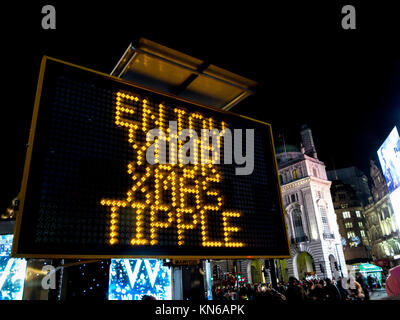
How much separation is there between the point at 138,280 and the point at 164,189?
837cm

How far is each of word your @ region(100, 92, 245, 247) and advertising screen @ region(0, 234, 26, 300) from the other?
34.6 feet

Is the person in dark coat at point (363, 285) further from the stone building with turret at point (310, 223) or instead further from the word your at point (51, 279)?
the stone building with turret at point (310, 223)

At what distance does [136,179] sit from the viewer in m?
4.46

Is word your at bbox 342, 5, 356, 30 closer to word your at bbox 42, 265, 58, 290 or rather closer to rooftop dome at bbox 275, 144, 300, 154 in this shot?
word your at bbox 42, 265, 58, 290

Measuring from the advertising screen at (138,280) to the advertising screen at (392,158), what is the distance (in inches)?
623

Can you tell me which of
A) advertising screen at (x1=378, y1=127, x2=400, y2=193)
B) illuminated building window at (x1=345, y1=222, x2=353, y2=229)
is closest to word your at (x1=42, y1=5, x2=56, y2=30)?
advertising screen at (x1=378, y1=127, x2=400, y2=193)

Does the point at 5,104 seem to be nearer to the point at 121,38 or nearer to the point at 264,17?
the point at 121,38

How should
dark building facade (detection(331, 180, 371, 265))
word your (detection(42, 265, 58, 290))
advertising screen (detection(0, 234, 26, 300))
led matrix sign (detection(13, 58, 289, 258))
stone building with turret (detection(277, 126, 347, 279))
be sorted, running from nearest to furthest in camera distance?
1. led matrix sign (detection(13, 58, 289, 258))
2. word your (detection(42, 265, 58, 290))
3. advertising screen (detection(0, 234, 26, 300))
4. stone building with turret (detection(277, 126, 347, 279))
5. dark building facade (detection(331, 180, 371, 265))

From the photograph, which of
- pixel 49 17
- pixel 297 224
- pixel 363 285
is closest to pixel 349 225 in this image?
pixel 297 224

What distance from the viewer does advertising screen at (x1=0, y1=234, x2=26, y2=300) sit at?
11.9m

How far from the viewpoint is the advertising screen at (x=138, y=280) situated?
36.6 feet

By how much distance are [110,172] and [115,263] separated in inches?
325

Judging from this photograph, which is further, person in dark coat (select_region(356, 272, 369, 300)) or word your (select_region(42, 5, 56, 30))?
person in dark coat (select_region(356, 272, 369, 300))

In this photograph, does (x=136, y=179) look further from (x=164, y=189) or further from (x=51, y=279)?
(x=51, y=279)
